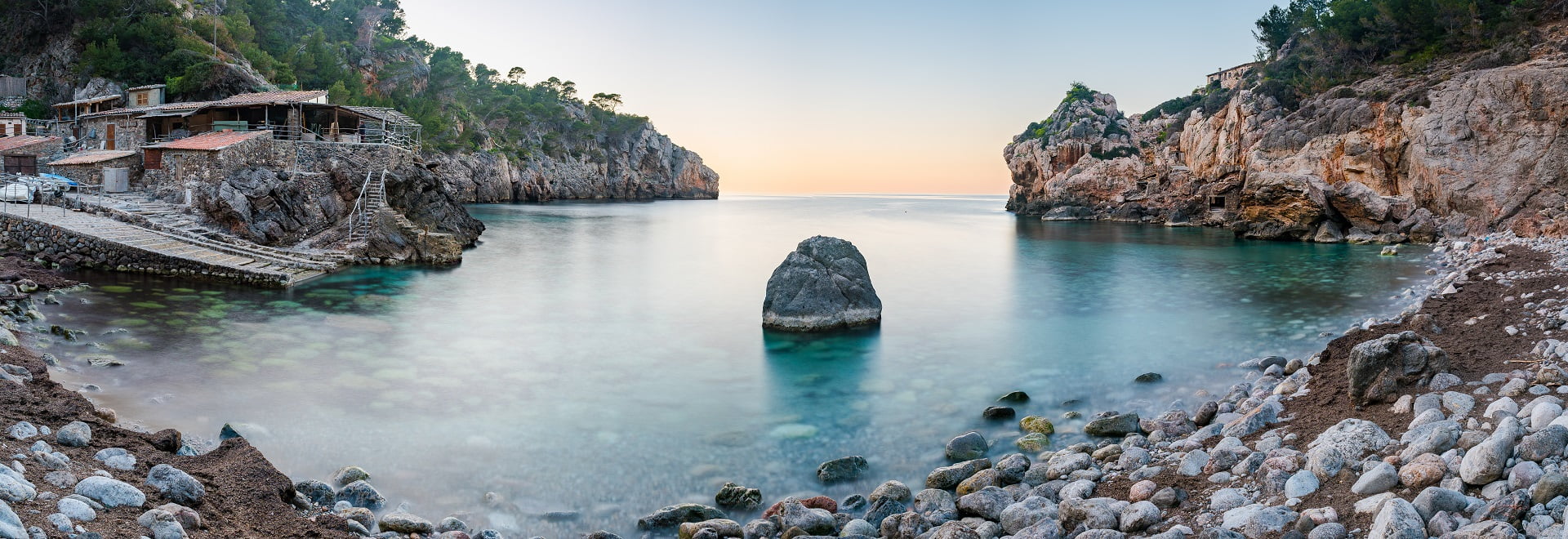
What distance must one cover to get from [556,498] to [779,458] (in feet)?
9.22

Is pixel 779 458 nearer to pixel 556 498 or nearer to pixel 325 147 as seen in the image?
pixel 556 498

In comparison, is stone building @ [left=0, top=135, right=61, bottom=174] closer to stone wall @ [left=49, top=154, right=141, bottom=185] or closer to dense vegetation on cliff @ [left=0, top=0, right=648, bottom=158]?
stone wall @ [left=49, top=154, right=141, bottom=185]

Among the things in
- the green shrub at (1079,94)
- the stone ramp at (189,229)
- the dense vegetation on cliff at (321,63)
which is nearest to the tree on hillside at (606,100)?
the dense vegetation on cliff at (321,63)

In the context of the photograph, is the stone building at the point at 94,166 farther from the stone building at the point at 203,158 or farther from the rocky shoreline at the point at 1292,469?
the rocky shoreline at the point at 1292,469

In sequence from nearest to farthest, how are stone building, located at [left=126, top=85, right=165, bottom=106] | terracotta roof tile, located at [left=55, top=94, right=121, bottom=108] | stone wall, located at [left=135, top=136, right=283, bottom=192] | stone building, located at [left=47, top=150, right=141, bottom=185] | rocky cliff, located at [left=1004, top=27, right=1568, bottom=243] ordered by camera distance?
stone wall, located at [left=135, top=136, right=283, bottom=192] < stone building, located at [left=47, top=150, right=141, bottom=185] < rocky cliff, located at [left=1004, top=27, right=1568, bottom=243] < terracotta roof tile, located at [left=55, top=94, right=121, bottom=108] < stone building, located at [left=126, top=85, right=165, bottom=106]

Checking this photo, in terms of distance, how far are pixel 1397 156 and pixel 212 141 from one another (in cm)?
5683

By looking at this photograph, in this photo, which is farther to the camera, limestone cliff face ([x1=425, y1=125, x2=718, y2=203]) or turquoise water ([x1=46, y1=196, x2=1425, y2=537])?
limestone cliff face ([x1=425, y1=125, x2=718, y2=203])

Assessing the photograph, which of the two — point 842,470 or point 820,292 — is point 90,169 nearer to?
point 820,292

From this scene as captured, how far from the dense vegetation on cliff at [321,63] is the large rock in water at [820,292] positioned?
43968mm

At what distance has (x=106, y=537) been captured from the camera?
5.74 meters

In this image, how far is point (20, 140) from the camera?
135 ft

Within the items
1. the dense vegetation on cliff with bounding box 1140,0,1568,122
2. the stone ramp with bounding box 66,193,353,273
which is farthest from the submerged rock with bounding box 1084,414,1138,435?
the dense vegetation on cliff with bounding box 1140,0,1568,122

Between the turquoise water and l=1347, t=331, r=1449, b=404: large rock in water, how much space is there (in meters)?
3.30

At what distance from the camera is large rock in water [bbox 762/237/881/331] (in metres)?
18.6
